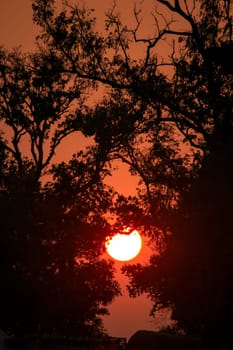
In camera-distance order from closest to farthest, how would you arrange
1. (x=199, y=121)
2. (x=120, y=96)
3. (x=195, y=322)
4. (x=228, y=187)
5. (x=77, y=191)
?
1. (x=228, y=187)
2. (x=199, y=121)
3. (x=120, y=96)
4. (x=77, y=191)
5. (x=195, y=322)

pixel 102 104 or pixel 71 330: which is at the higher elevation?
pixel 102 104

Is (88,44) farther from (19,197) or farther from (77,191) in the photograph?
(19,197)

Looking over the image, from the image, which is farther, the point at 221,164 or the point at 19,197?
the point at 19,197

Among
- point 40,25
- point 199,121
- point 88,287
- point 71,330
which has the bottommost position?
point 71,330

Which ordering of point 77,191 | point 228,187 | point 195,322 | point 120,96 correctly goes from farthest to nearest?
point 195,322, point 77,191, point 120,96, point 228,187

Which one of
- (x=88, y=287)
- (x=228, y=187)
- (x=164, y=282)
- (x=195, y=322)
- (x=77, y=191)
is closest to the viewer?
(x=228, y=187)

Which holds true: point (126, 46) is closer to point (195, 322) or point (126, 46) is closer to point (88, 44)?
point (88, 44)

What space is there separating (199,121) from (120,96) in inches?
173

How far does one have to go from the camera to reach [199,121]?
87.6 ft

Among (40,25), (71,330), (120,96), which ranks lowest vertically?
(71,330)

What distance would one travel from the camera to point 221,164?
77.8 feet

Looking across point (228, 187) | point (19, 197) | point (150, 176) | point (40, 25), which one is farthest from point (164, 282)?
point (40, 25)

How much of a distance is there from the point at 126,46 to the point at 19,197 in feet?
43.8

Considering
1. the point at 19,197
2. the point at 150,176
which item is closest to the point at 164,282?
the point at 150,176
